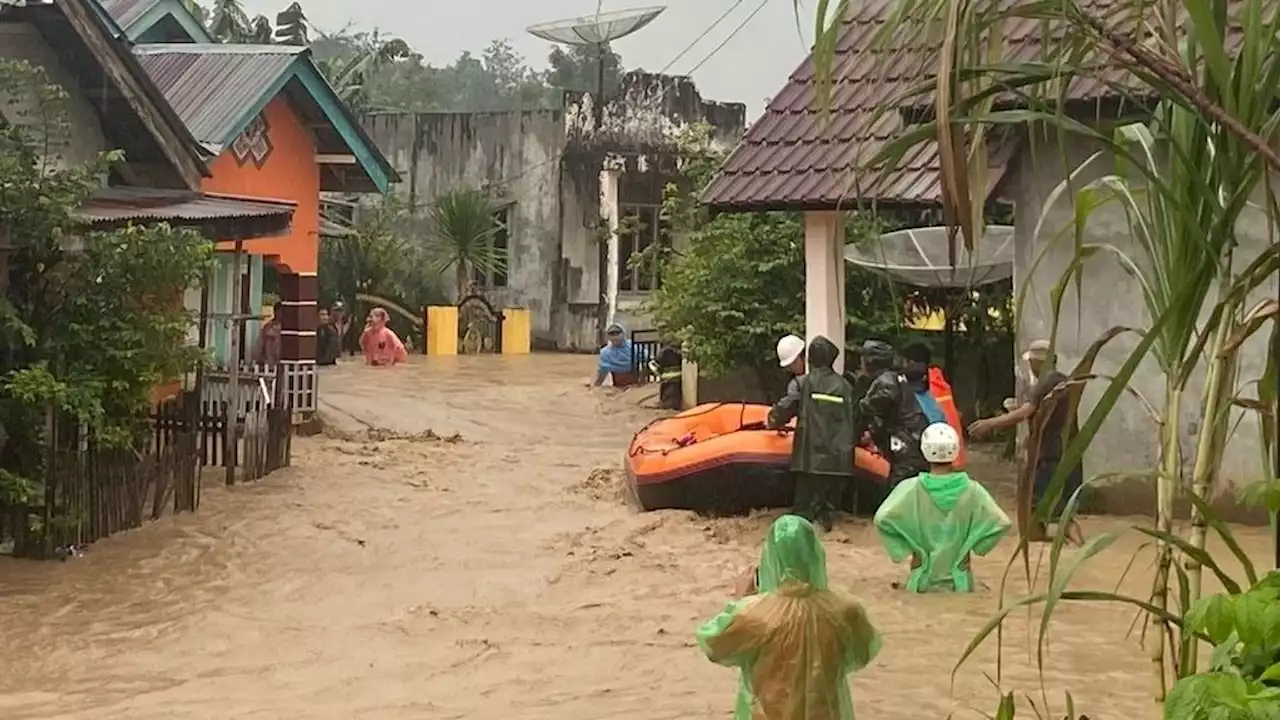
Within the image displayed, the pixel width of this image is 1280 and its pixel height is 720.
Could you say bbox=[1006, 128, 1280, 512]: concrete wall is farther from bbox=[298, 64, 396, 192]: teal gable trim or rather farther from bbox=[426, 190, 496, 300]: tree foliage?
bbox=[426, 190, 496, 300]: tree foliage

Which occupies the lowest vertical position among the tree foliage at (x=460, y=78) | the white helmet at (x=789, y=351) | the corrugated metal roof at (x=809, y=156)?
the white helmet at (x=789, y=351)

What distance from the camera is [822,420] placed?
11.4 m

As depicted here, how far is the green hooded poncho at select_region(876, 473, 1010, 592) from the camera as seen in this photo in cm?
888

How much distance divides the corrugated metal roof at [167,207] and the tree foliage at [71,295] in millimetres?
517

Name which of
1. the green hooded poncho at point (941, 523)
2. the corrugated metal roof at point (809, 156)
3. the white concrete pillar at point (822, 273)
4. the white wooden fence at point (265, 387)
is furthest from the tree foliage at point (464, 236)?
the green hooded poncho at point (941, 523)

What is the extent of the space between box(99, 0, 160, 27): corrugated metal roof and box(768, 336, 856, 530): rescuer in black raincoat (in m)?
10.4

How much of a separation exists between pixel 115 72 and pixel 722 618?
33.0 feet

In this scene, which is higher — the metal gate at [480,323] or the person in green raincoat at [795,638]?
the metal gate at [480,323]

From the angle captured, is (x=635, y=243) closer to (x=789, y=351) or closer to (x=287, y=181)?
(x=287, y=181)

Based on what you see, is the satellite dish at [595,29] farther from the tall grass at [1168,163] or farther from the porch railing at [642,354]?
the tall grass at [1168,163]

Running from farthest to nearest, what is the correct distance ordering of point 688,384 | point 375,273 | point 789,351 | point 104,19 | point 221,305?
point 375,273, point 688,384, point 221,305, point 104,19, point 789,351

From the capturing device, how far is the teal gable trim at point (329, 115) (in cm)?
1643

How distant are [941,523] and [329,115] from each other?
36.1 ft

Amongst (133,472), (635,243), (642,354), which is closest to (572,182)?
(635,243)
